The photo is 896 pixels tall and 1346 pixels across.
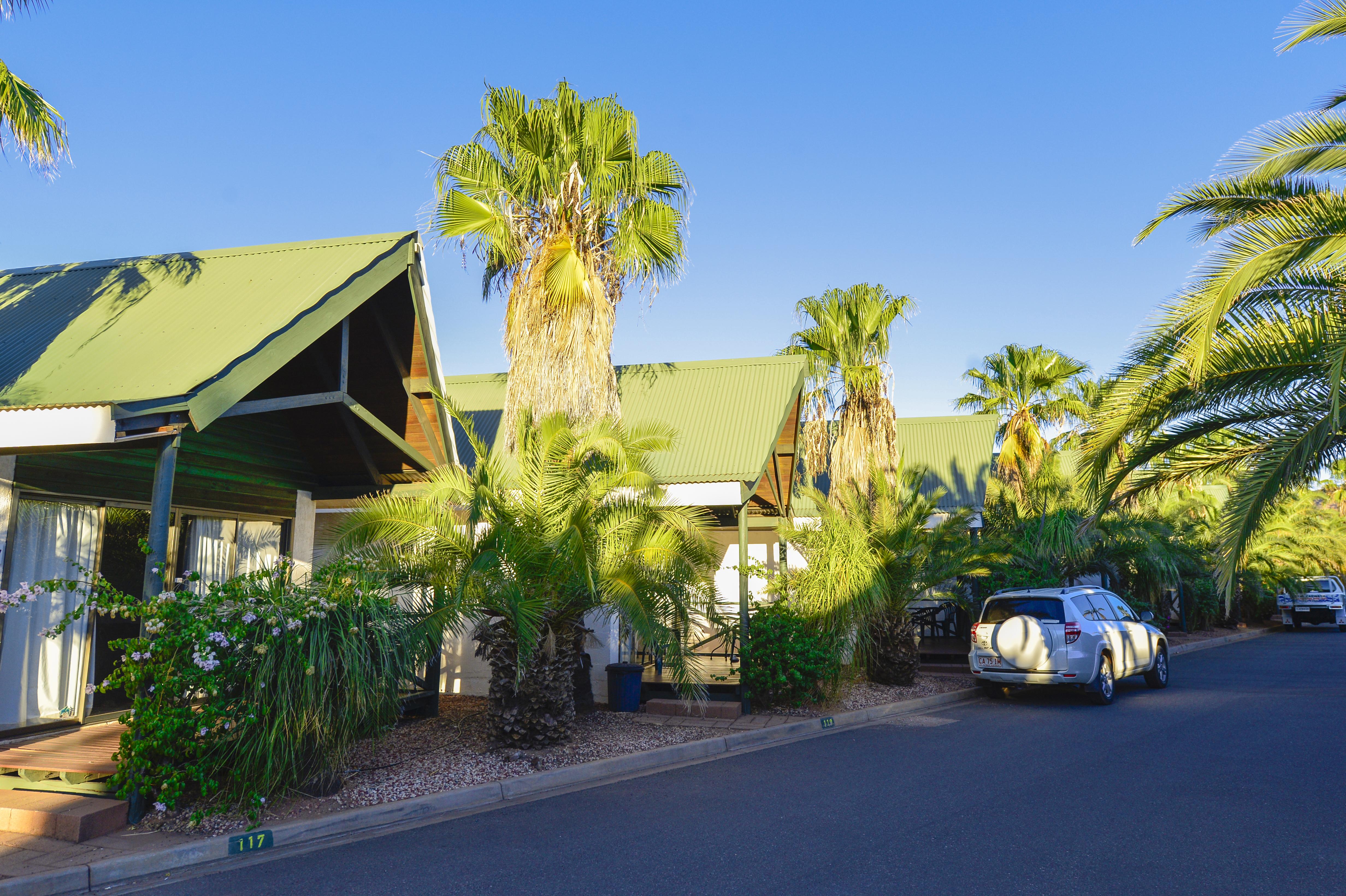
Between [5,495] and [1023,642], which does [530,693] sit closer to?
[5,495]

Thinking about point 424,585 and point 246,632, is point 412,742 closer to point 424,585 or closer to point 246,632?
point 424,585

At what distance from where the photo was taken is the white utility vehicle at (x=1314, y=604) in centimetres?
3531

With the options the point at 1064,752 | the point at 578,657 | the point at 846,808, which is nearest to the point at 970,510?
the point at 1064,752

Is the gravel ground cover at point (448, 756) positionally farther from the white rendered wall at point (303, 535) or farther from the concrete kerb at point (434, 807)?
the white rendered wall at point (303, 535)

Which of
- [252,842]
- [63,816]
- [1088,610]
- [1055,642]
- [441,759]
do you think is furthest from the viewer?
[1088,610]

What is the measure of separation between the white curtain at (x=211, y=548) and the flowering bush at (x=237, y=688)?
12.9ft

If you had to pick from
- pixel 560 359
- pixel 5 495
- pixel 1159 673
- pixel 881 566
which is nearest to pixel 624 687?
pixel 881 566

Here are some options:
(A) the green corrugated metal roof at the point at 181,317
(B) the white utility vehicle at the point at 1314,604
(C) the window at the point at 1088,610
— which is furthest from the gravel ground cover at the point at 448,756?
(B) the white utility vehicle at the point at 1314,604

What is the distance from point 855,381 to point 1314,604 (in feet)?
96.4

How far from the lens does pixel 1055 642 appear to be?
Result: 533 inches

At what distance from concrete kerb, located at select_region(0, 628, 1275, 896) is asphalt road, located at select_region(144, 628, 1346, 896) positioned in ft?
1.14

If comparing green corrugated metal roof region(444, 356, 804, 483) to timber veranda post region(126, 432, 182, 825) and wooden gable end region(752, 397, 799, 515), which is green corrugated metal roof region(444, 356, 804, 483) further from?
timber veranda post region(126, 432, 182, 825)

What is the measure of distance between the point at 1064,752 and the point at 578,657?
546 centimetres

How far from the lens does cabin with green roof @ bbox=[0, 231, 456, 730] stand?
7.46m
